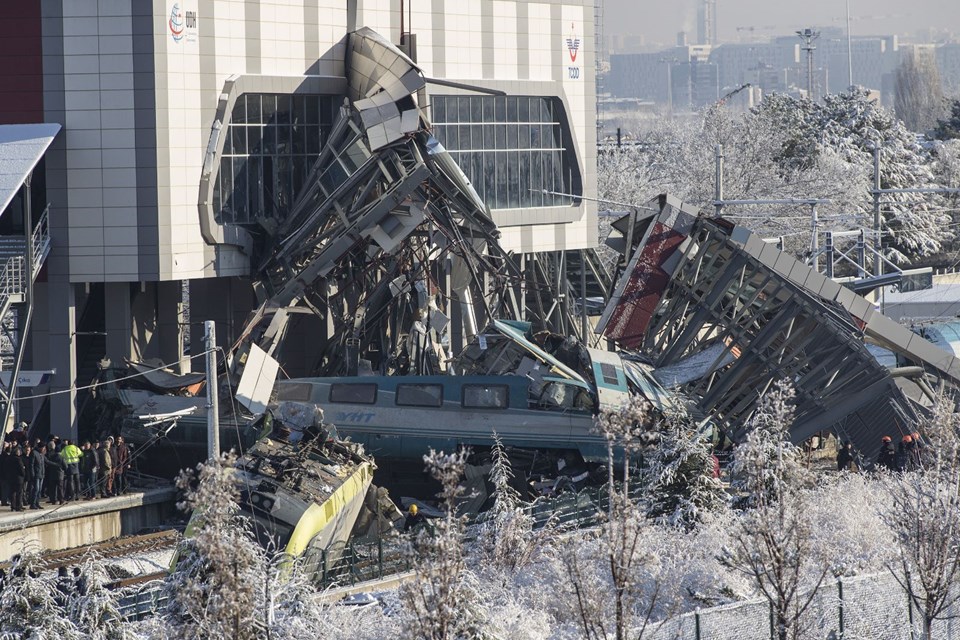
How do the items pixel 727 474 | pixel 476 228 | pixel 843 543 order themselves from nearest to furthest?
1. pixel 843 543
2. pixel 727 474
3. pixel 476 228

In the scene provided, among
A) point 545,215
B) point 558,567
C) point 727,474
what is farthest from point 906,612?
point 545,215

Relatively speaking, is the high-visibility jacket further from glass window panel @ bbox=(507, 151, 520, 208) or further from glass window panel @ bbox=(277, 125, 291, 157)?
glass window panel @ bbox=(507, 151, 520, 208)

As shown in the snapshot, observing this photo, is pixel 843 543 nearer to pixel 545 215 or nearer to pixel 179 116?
pixel 179 116

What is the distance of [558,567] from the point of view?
23.5m

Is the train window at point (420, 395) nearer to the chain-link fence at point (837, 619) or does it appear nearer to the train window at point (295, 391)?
the train window at point (295, 391)

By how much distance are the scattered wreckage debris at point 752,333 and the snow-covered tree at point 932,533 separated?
10.4m

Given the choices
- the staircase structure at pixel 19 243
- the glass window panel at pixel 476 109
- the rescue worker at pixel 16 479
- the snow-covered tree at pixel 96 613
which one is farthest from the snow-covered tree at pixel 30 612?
the glass window panel at pixel 476 109

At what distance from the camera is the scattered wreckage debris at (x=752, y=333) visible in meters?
A: 36.0

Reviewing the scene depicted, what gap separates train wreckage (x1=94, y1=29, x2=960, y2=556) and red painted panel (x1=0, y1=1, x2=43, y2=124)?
4.87m

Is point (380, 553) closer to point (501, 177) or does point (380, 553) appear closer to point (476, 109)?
point (476, 109)

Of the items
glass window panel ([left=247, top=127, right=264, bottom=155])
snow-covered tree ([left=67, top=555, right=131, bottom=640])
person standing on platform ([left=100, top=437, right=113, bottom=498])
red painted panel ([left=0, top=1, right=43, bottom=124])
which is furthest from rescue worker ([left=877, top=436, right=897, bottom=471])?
red painted panel ([left=0, top=1, right=43, bottom=124])

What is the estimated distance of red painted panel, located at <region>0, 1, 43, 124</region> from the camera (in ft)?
138

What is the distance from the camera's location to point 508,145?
53.4 m

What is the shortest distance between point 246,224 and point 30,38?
7.80 m
